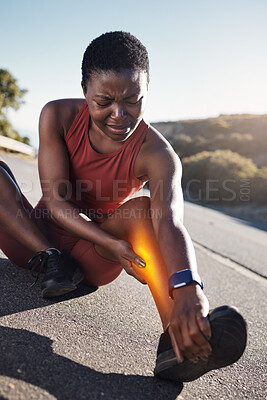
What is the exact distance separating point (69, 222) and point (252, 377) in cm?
129

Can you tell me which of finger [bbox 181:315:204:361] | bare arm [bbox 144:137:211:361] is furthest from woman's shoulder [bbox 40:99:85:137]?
finger [bbox 181:315:204:361]

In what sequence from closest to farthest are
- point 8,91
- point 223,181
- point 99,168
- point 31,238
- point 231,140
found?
1. point 31,238
2. point 99,168
3. point 223,181
4. point 8,91
5. point 231,140

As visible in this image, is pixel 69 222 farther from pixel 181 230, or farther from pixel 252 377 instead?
pixel 252 377

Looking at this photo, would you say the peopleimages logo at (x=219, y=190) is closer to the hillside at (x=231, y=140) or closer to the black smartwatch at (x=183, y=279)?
the black smartwatch at (x=183, y=279)

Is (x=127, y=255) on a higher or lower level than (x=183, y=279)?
lower

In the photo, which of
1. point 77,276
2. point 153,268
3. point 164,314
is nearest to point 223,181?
point 77,276

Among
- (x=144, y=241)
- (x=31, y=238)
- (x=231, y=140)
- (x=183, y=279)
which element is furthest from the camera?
(x=231, y=140)

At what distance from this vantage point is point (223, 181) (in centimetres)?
1725

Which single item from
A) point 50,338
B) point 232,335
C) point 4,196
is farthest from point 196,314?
point 4,196

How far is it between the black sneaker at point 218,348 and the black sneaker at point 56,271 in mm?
790

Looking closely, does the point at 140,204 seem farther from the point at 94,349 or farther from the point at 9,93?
the point at 9,93

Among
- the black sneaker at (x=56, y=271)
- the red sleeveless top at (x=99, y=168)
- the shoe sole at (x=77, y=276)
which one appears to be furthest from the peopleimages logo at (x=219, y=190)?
the black sneaker at (x=56, y=271)

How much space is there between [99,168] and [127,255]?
0.68 metres

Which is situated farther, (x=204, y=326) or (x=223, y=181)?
(x=223, y=181)
